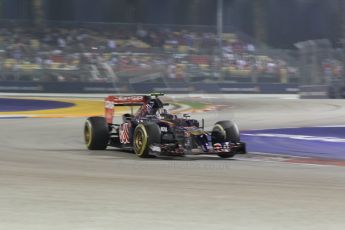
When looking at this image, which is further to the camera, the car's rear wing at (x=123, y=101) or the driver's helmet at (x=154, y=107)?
the car's rear wing at (x=123, y=101)

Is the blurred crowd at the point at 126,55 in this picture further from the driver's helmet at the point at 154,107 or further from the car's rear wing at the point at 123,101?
the driver's helmet at the point at 154,107

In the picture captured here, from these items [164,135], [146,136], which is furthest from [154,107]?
[146,136]

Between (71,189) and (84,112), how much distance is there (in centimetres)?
1676

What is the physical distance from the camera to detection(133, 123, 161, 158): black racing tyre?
431 inches

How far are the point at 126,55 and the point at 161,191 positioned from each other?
34.5m

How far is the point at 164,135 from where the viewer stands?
11.1 metres

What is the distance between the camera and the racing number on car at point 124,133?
39.5 feet

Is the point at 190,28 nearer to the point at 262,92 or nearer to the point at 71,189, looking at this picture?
the point at 262,92

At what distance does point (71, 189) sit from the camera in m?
7.56

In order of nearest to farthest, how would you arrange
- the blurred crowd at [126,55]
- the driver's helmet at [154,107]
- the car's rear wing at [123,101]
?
the driver's helmet at [154,107], the car's rear wing at [123,101], the blurred crowd at [126,55]

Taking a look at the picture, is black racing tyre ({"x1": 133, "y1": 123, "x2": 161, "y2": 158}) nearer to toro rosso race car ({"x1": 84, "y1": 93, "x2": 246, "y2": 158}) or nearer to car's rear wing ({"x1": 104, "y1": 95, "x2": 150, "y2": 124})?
toro rosso race car ({"x1": 84, "y1": 93, "x2": 246, "y2": 158})

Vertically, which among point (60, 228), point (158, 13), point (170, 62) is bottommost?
point (60, 228)

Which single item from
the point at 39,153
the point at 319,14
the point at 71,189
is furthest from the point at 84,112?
the point at 319,14

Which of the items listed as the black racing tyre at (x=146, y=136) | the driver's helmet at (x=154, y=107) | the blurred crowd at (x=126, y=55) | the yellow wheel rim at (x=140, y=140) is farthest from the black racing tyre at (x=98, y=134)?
the blurred crowd at (x=126, y=55)
